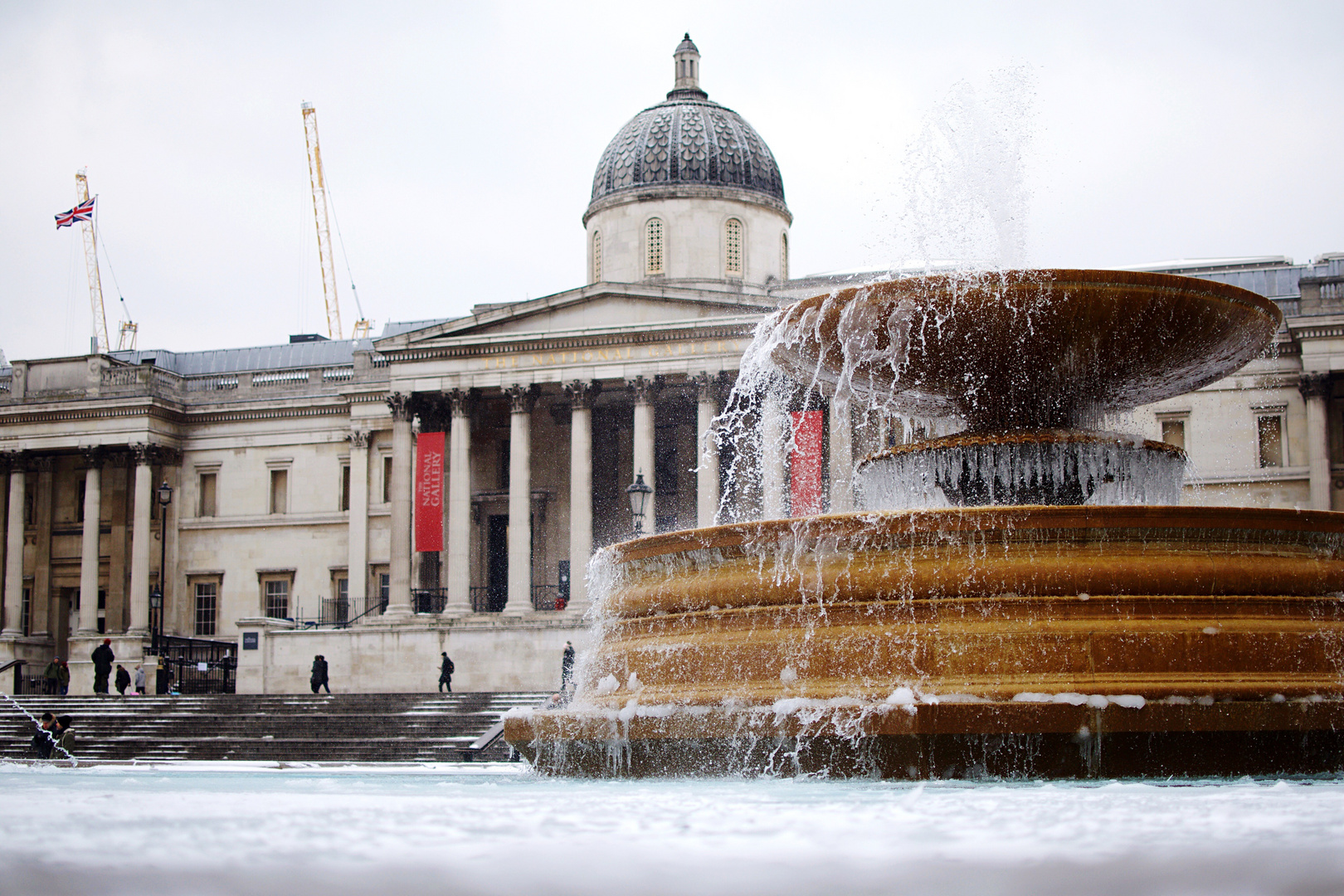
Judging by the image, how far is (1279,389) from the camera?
37594 mm

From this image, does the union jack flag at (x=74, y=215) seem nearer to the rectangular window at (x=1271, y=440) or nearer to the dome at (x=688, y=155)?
the dome at (x=688, y=155)

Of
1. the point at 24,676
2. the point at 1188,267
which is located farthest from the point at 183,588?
the point at 1188,267

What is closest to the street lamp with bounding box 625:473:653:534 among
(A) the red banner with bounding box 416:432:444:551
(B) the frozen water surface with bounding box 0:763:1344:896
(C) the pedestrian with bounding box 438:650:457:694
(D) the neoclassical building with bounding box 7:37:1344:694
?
(D) the neoclassical building with bounding box 7:37:1344:694

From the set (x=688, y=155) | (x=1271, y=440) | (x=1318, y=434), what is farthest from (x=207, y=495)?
(x=1318, y=434)

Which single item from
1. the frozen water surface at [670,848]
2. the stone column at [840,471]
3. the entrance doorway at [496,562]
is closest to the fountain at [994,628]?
the frozen water surface at [670,848]

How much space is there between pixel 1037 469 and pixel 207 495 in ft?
133

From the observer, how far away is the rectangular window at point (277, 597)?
45844 millimetres

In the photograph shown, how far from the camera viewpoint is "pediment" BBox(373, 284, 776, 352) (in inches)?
1439

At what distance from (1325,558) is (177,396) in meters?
43.6

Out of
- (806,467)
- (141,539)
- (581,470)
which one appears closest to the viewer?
(806,467)

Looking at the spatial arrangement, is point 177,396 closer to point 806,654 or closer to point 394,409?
point 394,409

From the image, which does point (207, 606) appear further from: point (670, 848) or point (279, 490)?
point (670, 848)

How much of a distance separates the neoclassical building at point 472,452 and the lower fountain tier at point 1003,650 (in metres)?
22.4

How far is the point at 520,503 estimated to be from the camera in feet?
124
